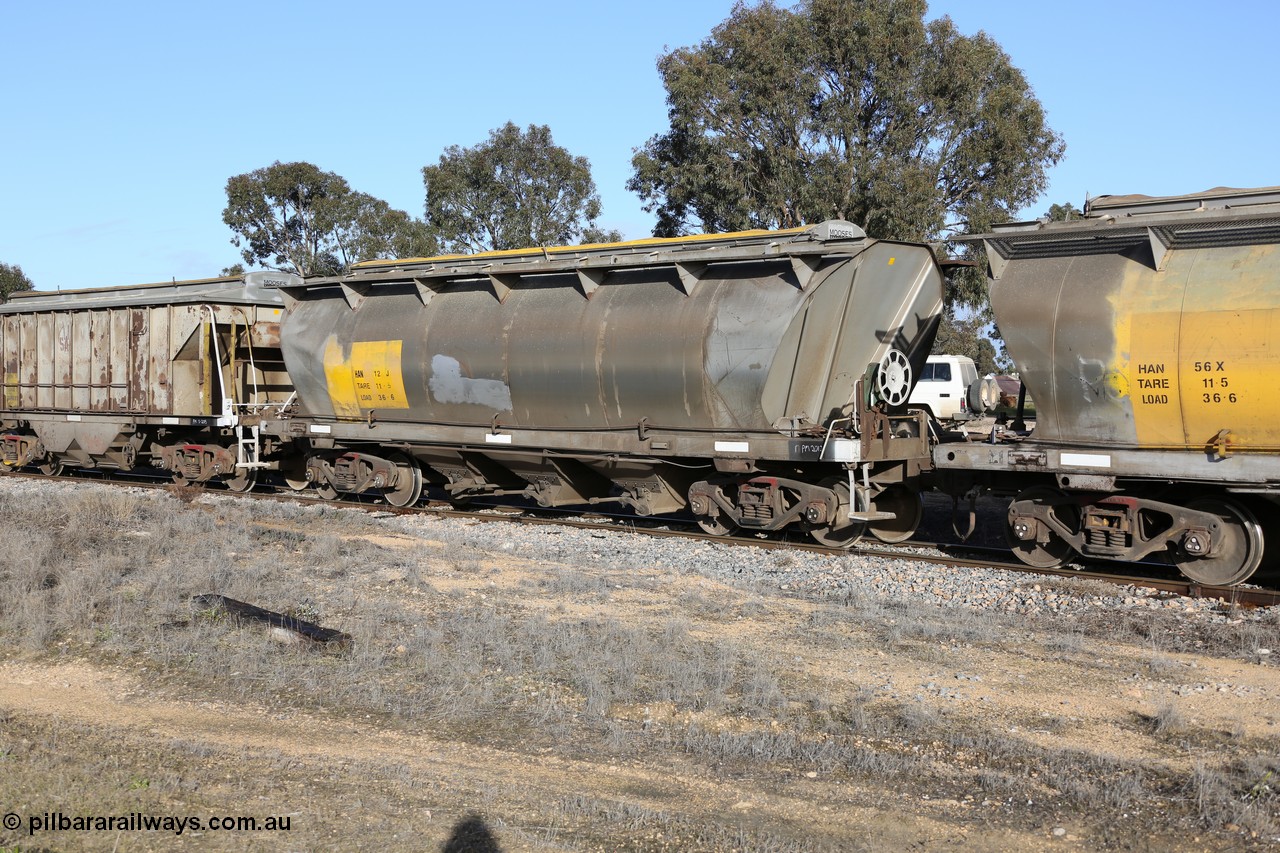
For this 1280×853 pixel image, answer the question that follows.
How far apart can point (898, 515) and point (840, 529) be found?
1.06 m

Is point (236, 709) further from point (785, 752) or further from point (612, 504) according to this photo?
point (612, 504)

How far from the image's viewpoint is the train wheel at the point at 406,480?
59.1 feet

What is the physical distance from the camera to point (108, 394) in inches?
852

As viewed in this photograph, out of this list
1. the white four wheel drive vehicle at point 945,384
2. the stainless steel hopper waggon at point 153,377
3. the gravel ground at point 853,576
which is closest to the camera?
the gravel ground at point 853,576

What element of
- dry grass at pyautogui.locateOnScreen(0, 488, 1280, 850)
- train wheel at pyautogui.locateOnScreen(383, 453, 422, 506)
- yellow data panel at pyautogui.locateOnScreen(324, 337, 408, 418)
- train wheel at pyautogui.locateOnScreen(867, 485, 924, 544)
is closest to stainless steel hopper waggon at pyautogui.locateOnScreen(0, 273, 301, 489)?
yellow data panel at pyautogui.locateOnScreen(324, 337, 408, 418)

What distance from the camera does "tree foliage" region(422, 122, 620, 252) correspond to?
41375 mm

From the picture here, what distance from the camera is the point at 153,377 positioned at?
20.7 meters

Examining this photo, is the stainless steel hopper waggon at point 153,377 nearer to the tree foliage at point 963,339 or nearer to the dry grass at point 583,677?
the dry grass at point 583,677

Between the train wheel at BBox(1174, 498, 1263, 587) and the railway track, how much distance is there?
0.25 m

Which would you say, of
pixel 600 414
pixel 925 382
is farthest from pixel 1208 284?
pixel 925 382

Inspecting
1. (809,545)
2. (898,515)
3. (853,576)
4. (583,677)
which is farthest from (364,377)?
(583,677)

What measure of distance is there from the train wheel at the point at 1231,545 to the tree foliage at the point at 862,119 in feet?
58.7

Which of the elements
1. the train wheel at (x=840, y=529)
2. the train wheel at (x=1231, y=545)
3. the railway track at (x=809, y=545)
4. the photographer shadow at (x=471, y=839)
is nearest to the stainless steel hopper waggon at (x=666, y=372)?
the train wheel at (x=840, y=529)

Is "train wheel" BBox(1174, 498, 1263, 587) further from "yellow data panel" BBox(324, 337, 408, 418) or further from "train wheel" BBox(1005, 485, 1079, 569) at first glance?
"yellow data panel" BBox(324, 337, 408, 418)
